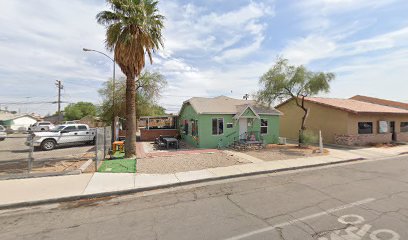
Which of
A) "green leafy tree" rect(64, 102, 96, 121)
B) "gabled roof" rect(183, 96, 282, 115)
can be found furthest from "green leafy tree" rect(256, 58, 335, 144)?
"green leafy tree" rect(64, 102, 96, 121)

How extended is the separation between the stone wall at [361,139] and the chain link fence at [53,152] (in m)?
19.7

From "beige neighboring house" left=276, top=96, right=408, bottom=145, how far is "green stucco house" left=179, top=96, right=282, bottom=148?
5726 mm

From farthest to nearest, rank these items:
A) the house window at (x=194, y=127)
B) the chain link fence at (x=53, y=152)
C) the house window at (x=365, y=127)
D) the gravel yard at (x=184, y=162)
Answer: the house window at (x=365, y=127)
the house window at (x=194, y=127)
the gravel yard at (x=184, y=162)
the chain link fence at (x=53, y=152)

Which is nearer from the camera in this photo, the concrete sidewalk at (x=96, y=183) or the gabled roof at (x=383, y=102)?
the concrete sidewalk at (x=96, y=183)

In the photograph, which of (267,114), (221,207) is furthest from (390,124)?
(221,207)

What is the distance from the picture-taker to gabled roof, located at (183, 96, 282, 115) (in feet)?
58.6

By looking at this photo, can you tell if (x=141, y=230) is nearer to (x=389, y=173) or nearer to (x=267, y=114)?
(x=389, y=173)

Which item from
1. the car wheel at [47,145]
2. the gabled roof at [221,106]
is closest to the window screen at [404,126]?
the gabled roof at [221,106]

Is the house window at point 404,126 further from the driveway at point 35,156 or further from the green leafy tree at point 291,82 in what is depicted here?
the driveway at point 35,156

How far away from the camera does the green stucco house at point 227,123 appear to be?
1753cm

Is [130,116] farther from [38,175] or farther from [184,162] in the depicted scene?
[38,175]

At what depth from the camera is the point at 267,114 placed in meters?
19.5

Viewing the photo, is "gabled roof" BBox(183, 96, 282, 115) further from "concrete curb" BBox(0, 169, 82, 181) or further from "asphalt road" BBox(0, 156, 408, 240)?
"asphalt road" BBox(0, 156, 408, 240)

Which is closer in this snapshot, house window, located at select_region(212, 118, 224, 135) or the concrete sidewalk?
the concrete sidewalk
